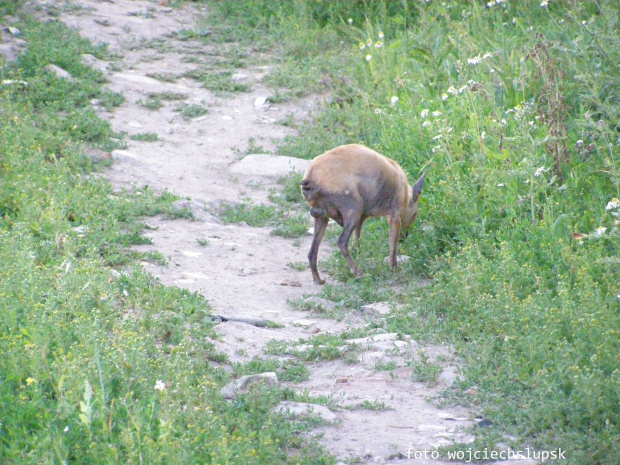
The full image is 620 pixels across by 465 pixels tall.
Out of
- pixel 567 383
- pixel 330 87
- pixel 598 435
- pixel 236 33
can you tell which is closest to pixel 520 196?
pixel 567 383

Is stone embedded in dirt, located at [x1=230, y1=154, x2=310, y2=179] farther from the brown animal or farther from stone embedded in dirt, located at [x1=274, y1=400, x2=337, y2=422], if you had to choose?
stone embedded in dirt, located at [x1=274, y1=400, x2=337, y2=422]

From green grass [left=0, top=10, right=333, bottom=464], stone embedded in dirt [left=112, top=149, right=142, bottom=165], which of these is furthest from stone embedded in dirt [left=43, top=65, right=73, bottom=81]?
green grass [left=0, top=10, right=333, bottom=464]

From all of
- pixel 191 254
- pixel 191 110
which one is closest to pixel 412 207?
pixel 191 254

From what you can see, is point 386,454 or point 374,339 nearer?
point 386,454

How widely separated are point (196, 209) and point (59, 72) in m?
4.28

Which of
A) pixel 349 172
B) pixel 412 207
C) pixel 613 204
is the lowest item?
pixel 412 207

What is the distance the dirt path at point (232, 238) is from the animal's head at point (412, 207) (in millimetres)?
1003

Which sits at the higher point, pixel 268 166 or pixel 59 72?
pixel 59 72

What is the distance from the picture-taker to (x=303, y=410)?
4.59 m

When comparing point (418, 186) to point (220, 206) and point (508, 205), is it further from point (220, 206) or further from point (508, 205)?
point (220, 206)

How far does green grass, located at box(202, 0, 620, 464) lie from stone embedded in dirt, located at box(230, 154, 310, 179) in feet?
1.02

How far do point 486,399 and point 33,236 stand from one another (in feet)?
13.3

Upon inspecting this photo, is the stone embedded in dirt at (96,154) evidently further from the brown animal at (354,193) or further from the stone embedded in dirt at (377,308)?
the stone embedded in dirt at (377,308)

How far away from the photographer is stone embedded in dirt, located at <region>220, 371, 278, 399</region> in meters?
4.71
